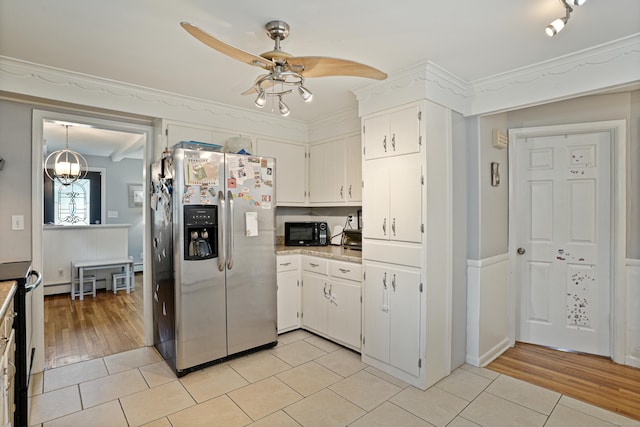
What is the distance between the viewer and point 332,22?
191 cm

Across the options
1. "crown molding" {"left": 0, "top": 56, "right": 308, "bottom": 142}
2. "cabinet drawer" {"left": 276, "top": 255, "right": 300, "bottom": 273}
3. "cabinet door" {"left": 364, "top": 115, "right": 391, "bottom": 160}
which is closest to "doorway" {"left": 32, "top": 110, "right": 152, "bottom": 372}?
"crown molding" {"left": 0, "top": 56, "right": 308, "bottom": 142}

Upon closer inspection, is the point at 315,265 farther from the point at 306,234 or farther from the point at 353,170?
the point at 353,170

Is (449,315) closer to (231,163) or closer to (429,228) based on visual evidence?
(429,228)

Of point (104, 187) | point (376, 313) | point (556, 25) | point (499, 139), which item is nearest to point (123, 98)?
point (376, 313)

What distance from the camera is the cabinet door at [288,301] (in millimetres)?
3533

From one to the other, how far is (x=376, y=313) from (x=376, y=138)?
1458mm

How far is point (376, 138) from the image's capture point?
9.35ft

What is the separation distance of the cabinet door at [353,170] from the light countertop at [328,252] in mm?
561

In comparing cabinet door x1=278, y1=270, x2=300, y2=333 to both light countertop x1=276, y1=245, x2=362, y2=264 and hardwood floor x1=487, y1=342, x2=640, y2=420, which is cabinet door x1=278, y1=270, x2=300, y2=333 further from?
hardwood floor x1=487, y1=342, x2=640, y2=420

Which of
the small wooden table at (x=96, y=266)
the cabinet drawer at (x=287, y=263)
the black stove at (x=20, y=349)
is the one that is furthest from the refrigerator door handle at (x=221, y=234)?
the small wooden table at (x=96, y=266)

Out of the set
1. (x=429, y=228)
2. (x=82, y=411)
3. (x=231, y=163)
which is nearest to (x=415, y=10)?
(x=429, y=228)

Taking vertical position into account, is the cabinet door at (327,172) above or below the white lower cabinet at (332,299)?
above

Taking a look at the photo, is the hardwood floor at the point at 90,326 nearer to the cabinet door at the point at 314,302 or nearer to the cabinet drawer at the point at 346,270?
the cabinet door at the point at 314,302

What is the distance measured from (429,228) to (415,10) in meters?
1.43
